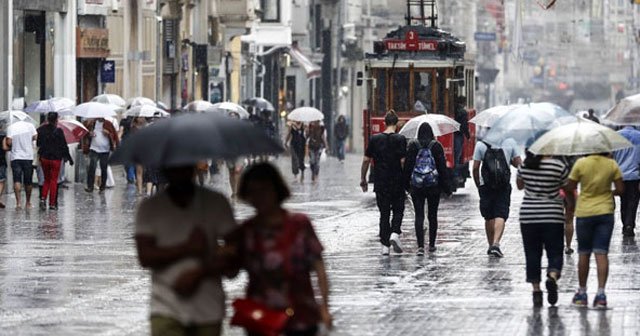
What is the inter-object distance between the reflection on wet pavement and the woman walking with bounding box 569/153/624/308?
516 mm

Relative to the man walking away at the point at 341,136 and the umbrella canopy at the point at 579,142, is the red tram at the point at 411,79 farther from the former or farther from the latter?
the man walking away at the point at 341,136

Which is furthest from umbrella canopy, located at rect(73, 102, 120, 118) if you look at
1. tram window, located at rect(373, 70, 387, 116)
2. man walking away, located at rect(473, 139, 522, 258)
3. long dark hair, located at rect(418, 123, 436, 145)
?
man walking away, located at rect(473, 139, 522, 258)

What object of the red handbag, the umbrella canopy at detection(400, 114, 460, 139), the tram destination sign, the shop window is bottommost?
the red handbag

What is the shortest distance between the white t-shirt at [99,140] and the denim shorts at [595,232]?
23589 millimetres

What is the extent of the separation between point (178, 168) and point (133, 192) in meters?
29.1

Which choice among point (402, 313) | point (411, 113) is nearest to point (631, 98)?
point (402, 313)

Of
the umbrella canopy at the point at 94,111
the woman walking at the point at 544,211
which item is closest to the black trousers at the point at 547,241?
the woman walking at the point at 544,211

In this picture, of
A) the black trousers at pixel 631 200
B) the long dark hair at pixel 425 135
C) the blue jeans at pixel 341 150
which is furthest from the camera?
the blue jeans at pixel 341 150

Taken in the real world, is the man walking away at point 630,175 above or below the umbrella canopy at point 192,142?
below

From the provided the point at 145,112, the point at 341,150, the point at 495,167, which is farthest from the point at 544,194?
the point at 341,150

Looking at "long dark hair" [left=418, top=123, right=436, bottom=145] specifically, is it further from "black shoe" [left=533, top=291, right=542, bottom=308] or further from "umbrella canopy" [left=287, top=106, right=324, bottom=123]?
"umbrella canopy" [left=287, top=106, right=324, bottom=123]

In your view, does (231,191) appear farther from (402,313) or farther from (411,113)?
(402,313)

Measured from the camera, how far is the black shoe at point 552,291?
55.3 feet

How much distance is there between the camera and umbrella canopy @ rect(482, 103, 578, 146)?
1966 cm
